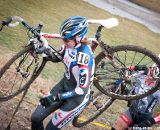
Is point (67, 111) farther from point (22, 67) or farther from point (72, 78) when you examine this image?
point (22, 67)

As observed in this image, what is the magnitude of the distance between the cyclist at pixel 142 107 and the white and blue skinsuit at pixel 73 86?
132 cm

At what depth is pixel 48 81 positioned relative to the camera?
8.63 m

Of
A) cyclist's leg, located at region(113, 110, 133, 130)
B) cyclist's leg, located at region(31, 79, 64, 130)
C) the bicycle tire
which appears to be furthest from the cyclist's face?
the bicycle tire

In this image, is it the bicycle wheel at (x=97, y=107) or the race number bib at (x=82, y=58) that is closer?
the race number bib at (x=82, y=58)

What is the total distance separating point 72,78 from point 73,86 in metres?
0.16

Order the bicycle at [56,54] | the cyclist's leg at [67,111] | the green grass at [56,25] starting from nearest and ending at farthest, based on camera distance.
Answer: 1. the cyclist's leg at [67,111]
2. the bicycle at [56,54]
3. the green grass at [56,25]

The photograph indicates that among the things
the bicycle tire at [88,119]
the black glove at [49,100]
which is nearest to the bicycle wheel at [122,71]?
the bicycle tire at [88,119]

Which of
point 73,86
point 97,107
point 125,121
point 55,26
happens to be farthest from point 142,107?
point 55,26

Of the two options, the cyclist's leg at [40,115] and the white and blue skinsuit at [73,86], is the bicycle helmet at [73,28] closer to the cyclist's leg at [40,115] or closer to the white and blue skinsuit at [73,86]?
the white and blue skinsuit at [73,86]

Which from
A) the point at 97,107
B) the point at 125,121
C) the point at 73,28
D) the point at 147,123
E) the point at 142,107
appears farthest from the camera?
the point at 97,107

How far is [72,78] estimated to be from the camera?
5438 millimetres

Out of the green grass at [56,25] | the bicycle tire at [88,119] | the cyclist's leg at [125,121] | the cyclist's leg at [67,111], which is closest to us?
the cyclist's leg at [67,111]

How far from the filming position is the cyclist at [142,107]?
6.30 meters

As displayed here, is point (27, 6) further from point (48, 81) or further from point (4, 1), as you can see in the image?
point (48, 81)
